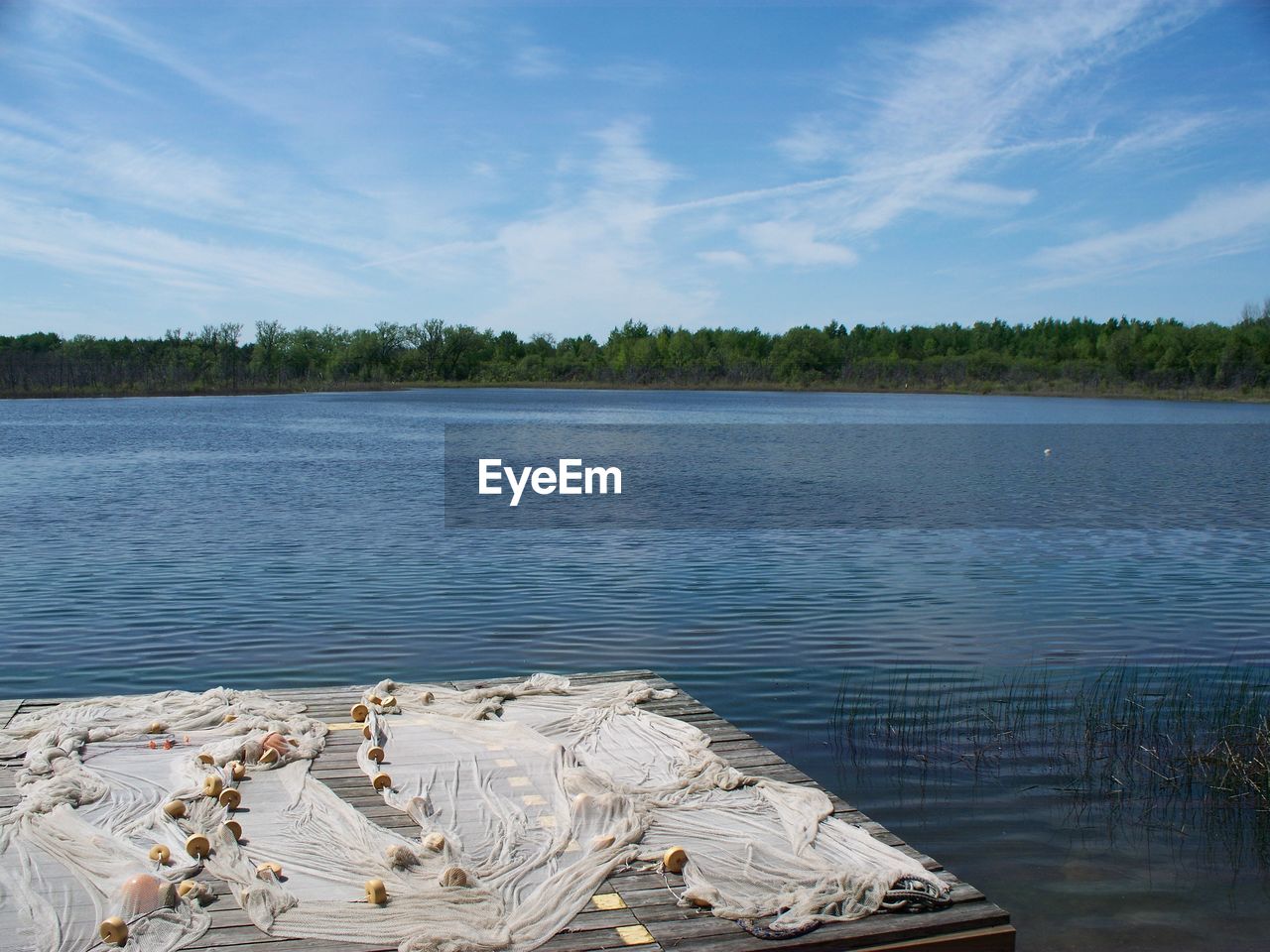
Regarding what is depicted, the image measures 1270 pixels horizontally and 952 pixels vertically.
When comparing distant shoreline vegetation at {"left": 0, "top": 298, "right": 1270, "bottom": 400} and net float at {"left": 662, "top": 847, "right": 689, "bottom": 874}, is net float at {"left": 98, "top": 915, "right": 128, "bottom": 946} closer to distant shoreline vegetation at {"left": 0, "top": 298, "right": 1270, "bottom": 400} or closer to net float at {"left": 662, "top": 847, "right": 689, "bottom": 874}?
net float at {"left": 662, "top": 847, "right": 689, "bottom": 874}

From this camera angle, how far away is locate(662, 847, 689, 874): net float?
15.1ft

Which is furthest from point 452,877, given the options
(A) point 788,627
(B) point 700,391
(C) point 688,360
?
(C) point 688,360

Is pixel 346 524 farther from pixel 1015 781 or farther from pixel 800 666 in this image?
pixel 1015 781

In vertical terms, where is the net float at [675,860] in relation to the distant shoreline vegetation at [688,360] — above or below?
below

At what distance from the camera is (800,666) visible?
923cm

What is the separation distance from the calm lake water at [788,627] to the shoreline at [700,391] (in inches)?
2465

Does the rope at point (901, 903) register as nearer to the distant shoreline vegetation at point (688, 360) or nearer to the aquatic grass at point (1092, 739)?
the aquatic grass at point (1092, 739)

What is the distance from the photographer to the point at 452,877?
4.42m

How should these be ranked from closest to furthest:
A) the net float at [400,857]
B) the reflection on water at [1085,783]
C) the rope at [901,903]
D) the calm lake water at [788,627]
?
the rope at [901,903] < the net float at [400,857] < the reflection on water at [1085,783] < the calm lake water at [788,627]

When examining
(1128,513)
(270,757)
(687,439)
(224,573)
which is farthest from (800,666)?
(687,439)

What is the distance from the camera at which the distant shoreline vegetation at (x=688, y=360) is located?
83.2m

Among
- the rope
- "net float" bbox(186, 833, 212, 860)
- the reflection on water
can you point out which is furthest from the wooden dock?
the reflection on water

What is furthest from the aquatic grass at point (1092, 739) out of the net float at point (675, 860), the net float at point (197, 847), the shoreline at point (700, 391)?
the shoreline at point (700, 391)

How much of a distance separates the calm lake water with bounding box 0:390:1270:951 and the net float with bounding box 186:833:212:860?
142 inches
